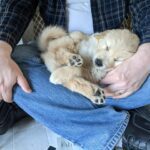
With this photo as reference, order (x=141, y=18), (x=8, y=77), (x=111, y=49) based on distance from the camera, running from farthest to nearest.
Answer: (x=141, y=18) → (x=111, y=49) → (x=8, y=77)

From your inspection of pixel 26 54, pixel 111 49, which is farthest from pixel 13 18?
pixel 111 49

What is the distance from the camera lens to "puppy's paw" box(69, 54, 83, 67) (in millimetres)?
1097

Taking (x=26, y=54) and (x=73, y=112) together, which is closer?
(x=73, y=112)

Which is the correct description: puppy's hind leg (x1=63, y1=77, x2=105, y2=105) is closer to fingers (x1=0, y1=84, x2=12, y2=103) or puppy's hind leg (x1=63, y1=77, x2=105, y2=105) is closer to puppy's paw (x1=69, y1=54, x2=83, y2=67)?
puppy's paw (x1=69, y1=54, x2=83, y2=67)

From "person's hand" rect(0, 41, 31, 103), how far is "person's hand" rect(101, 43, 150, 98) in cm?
27

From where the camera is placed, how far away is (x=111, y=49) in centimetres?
113

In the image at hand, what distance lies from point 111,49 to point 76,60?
5.1 inches

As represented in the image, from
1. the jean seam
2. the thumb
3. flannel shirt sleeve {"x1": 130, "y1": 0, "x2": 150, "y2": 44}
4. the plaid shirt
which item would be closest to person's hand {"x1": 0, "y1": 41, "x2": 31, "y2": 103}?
the thumb

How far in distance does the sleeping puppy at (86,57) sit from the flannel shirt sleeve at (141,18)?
0.04 m

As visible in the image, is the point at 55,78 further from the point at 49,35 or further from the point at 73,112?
the point at 49,35

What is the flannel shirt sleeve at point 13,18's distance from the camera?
44.9 inches

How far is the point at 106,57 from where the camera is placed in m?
1.12

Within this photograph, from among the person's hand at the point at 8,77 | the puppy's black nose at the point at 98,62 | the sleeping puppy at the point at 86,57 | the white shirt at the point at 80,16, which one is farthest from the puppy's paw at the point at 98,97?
the white shirt at the point at 80,16

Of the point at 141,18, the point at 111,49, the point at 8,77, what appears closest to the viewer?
the point at 8,77
